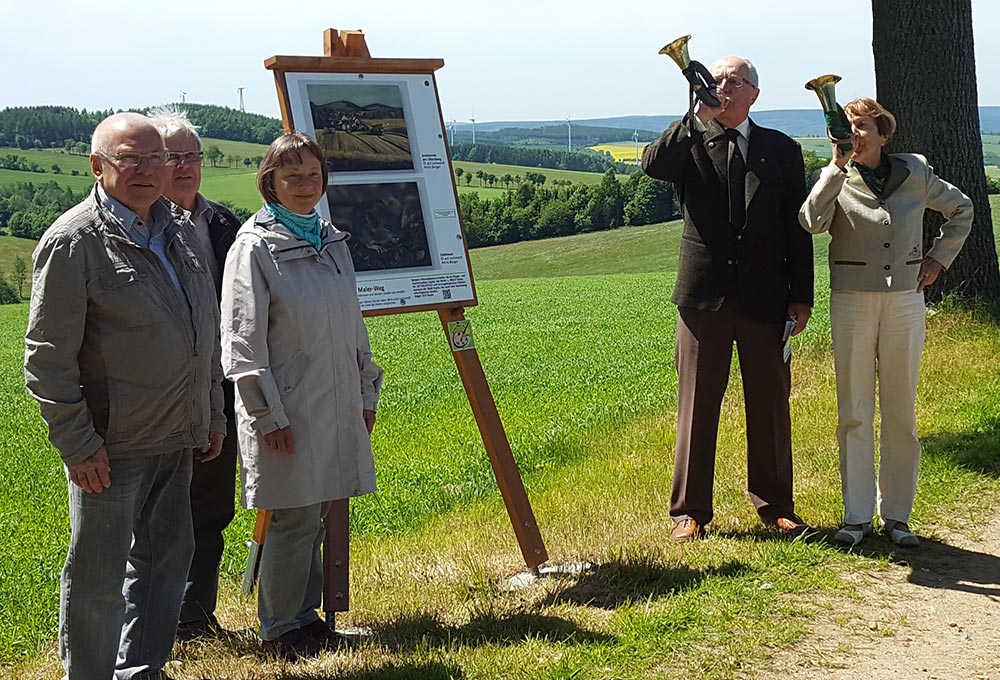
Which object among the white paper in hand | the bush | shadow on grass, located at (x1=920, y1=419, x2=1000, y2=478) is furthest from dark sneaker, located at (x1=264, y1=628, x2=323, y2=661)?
the bush

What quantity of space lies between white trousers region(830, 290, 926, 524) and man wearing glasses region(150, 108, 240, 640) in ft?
10.5

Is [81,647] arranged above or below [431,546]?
above

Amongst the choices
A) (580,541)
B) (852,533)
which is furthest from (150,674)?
(852,533)

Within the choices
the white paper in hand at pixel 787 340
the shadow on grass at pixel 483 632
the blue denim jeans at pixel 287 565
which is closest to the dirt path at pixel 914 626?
the shadow on grass at pixel 483 632

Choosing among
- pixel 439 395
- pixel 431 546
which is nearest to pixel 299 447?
pixel 431 546

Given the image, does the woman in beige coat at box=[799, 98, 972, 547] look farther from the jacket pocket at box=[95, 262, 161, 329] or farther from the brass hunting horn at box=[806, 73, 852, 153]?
the jacket pocket at box=[95, 262, 161, 329]

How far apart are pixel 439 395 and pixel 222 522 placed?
9817 mm

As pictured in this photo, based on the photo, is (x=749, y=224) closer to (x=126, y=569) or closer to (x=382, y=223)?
(x=382, y=223)

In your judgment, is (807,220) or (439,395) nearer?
(807,220)

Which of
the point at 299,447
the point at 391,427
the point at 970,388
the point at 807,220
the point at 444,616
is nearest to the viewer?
the point at 299,447

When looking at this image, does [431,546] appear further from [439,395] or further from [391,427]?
[439,395]

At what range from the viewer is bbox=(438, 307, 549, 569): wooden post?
5578mm

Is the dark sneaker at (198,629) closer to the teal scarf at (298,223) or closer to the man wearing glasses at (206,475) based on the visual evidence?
the man wearing glasses at (206,475)

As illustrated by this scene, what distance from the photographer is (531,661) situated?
Result: 4.47m
